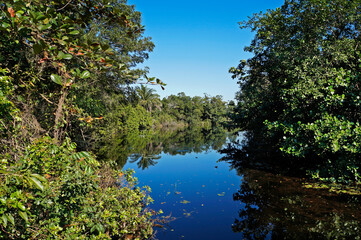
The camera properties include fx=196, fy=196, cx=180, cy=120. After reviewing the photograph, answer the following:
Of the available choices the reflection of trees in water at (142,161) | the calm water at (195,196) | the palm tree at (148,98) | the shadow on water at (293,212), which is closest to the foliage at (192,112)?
the palm tree at (148,98)

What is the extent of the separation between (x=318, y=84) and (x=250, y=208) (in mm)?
6564

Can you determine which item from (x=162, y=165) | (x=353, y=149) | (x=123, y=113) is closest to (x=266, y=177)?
(x=353, y=149)

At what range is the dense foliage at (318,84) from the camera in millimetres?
8062

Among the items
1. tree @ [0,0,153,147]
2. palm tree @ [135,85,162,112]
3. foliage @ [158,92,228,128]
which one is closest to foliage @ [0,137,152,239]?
tree @ [0,0,153,147]

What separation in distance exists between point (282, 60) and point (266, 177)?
22.2 ft

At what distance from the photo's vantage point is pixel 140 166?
595 inches

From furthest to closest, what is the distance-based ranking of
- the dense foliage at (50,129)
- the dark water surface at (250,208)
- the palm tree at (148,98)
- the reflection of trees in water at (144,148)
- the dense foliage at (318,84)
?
the palm tree at (148,98)
the reflection of trees in water at (144,148)
the dense foliage at (318,84)
the dark water surface at (250,208)
the dense foliage at (50,129)

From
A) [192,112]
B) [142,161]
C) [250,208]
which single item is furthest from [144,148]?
[192,112]

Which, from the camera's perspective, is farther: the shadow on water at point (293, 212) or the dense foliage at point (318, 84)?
the dense foliage at point (318, 84)

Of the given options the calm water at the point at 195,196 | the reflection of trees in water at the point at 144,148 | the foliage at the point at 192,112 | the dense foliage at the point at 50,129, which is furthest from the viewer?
the foliage at the point at 192,112

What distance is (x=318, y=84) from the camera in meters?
9.23

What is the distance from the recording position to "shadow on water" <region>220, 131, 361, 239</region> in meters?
5.48

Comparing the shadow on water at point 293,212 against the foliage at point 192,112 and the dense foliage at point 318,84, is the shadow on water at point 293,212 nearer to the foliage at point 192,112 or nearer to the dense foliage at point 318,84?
the dense foliage at point 318,84

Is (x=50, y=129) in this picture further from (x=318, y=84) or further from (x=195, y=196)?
(x=318, y=84)
